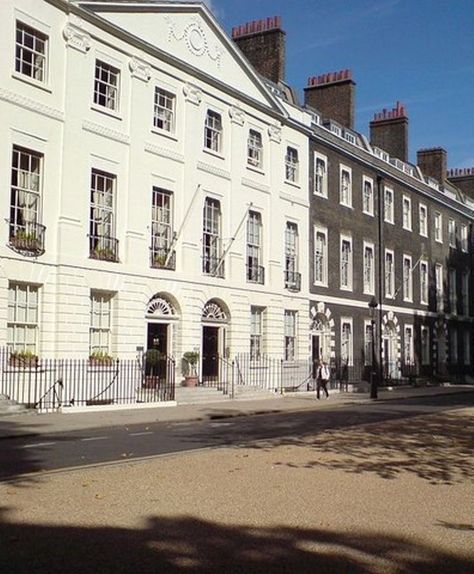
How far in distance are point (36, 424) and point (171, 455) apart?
675cm

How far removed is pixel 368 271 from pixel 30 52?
23.7 meters

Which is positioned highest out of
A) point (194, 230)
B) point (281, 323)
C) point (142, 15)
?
point (142, 15)

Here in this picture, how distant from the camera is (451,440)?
49.0 ft

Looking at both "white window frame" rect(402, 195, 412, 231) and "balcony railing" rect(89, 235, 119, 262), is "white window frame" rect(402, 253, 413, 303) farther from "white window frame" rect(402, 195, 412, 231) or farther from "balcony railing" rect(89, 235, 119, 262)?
"balcony railing" rect(89, 235, 119, 262)

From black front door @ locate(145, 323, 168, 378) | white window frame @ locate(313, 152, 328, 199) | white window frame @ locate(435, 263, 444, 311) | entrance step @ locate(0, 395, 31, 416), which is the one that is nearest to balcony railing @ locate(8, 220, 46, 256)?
entrance step @ locate(0, 395, 31, 416)

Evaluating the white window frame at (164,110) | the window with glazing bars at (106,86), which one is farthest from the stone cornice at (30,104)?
the white window frame at (164,110)

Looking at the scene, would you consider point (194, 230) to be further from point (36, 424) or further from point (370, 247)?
point (370, 247)

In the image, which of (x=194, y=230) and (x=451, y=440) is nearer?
(x=451, y=440)

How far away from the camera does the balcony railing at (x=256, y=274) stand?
32344 mm

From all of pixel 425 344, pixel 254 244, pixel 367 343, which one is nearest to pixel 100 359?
pixel 254 244

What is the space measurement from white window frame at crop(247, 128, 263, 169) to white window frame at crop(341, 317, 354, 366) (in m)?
9.64

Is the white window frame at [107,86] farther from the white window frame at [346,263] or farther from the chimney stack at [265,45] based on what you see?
the white window frame at [346,263]

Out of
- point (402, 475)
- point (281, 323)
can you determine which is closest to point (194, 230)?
point (281, 323)

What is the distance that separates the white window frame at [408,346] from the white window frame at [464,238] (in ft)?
37.5
